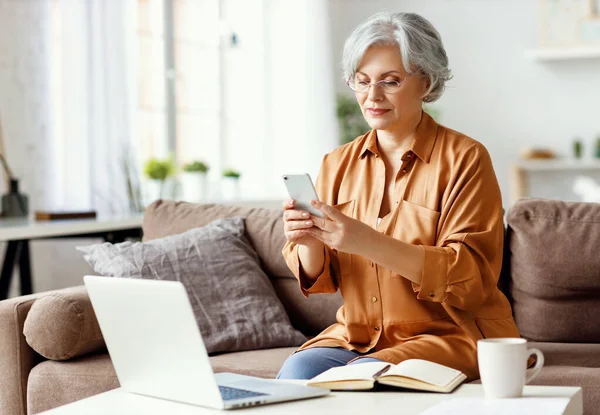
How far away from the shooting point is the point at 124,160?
14.6ft

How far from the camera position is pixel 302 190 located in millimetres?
1637

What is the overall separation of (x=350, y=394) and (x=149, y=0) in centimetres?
432

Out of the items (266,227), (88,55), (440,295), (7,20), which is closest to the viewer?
(440,295)

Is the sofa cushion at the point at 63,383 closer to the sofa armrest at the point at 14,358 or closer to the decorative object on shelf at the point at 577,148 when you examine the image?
the sofa armrest at the point at 14,358

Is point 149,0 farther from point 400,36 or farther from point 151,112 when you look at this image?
point 400,36

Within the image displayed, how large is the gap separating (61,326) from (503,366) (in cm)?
127

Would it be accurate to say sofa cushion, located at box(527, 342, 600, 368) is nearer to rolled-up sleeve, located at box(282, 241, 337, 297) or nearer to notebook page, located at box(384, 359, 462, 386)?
rolled-up sleeve, located at box(282, 241, 337, 297)

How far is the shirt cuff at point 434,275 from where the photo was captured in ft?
5.74

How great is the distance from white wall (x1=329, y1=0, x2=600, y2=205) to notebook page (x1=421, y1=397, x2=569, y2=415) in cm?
563

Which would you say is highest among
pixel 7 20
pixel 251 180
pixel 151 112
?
pixel 7 20

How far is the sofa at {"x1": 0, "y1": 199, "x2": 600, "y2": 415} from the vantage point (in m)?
2.20

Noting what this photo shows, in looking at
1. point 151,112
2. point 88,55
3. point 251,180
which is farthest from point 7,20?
point 251,180

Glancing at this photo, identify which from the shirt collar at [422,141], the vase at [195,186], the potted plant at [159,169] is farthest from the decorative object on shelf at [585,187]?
the shirt collar at [422,141]

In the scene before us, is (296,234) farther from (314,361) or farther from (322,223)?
(314,361)
